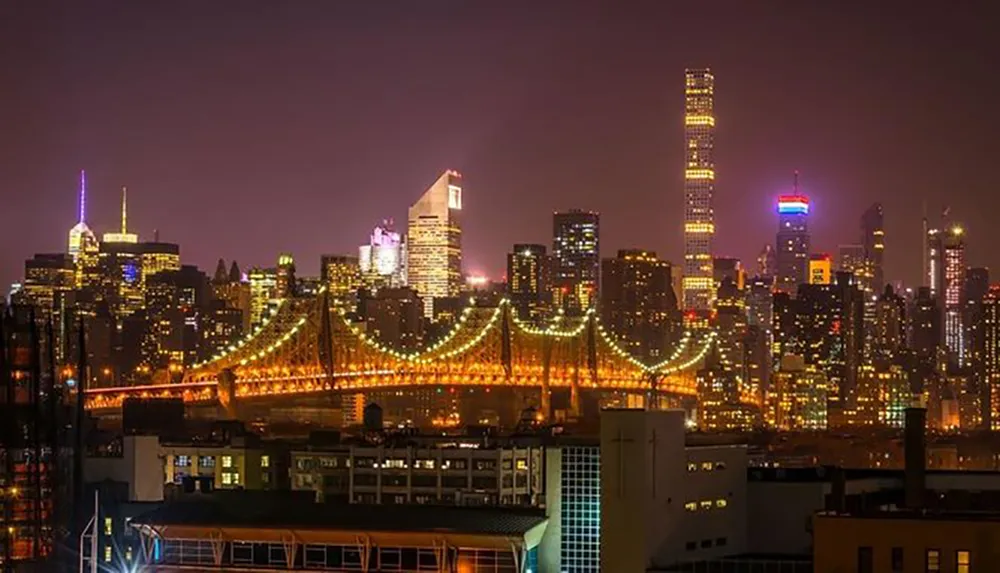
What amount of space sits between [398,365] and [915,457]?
A: 10501cm

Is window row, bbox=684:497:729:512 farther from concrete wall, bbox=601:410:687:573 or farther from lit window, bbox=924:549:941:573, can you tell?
lit window, bbox=924:549:941:573

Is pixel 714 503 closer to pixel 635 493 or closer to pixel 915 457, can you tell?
pixel 635 493

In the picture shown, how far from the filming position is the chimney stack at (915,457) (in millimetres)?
65438

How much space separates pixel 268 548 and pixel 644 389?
117 metres

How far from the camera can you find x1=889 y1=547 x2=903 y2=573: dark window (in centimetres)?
5400

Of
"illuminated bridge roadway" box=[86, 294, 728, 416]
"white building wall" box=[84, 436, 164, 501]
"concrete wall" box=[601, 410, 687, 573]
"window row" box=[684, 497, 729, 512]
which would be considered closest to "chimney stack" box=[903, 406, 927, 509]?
"window row" box=[684, 497, 729, 512]

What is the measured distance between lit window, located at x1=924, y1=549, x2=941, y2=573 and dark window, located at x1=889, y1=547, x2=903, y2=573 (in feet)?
1.73

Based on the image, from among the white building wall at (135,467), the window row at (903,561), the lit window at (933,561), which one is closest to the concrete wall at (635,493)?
the window row at (903,561)

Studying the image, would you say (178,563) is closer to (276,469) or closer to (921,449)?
(921,449)

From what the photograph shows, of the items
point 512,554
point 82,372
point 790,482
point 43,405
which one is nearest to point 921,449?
point 790,482

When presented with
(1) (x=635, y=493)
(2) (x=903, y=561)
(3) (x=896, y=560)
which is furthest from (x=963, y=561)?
(1) (x=635, y=493)

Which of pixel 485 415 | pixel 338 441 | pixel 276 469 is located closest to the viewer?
pixel 276 469

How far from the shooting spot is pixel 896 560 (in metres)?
54.0

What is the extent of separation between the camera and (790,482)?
7006 cm
